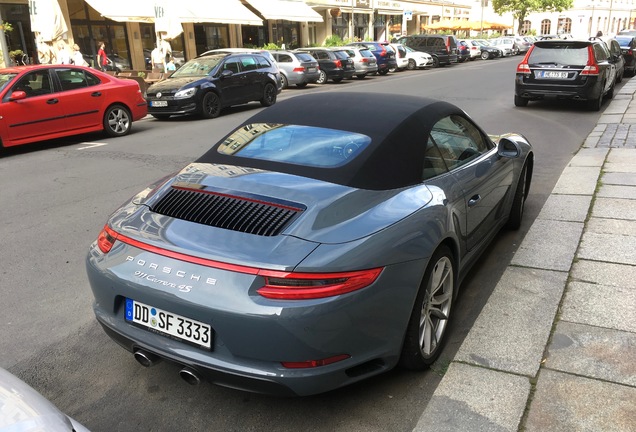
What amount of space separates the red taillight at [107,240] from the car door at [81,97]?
8.26 meters

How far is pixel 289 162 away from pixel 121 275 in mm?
1145

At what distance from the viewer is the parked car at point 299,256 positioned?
2391 mm

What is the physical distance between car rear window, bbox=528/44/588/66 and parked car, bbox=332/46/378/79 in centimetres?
1311

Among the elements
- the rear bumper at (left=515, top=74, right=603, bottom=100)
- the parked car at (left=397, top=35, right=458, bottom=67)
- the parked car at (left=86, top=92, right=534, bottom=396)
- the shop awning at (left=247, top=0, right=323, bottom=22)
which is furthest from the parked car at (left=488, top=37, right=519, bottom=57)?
the parked car at (left=86, top=92, right=534, bottom=396)

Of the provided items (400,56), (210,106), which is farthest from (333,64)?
(210,106)

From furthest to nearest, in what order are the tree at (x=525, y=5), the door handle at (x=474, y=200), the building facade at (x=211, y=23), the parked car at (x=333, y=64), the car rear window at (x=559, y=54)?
the tree at (x=525, y=5)
the parked car at (x=333, y=64)
the building facade at (x=211, y=23)
the car rear window at (x=559, y=54)
the door handle at (x=474, y=200)

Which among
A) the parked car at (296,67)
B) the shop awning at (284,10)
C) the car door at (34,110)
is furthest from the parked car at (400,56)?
the car door at (34,110)

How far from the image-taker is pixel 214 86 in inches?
544

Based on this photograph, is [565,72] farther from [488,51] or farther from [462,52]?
[488,51]

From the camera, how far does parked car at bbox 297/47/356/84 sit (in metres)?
23.7

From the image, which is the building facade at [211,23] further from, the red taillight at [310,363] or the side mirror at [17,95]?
the red taillight at [310,363]

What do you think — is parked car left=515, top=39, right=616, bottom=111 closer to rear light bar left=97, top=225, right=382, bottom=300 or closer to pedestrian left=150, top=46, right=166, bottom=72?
rear light bar left=97, top=225, right=382, bottom=300

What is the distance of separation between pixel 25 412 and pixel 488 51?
45.7 m

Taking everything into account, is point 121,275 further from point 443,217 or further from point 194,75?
point 194,75
